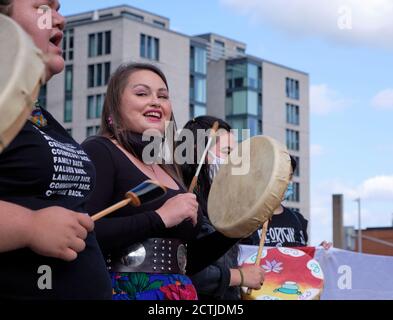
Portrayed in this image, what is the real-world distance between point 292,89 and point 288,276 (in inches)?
2452

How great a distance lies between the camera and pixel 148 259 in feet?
9.25

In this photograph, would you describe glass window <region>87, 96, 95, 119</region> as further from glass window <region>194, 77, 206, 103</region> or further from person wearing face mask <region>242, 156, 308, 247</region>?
person wearing face mask <region>242, 156, 308, 247</region>

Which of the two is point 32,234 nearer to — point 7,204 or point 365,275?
point 7,204

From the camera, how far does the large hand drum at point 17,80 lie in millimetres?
1660

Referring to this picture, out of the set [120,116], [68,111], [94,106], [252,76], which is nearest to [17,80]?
[120,116]

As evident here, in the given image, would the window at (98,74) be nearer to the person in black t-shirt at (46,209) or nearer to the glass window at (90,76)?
the glass window at (90,76)

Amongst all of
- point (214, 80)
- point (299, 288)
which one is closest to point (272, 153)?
point (299, 288)

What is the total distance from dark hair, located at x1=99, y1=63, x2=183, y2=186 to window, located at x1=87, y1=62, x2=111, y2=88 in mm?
49135

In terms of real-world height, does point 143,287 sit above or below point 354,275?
above

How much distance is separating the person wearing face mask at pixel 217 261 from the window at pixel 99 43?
47.7 metres

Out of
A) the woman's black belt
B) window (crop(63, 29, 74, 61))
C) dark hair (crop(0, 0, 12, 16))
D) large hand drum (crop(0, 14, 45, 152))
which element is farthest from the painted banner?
window (crop(63, 29, 74, 61))

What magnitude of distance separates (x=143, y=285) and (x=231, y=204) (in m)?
0.64

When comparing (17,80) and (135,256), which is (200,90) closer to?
(135,256)

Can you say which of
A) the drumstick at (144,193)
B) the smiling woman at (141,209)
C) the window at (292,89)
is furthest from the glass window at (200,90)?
the drumstick at (144,193)
